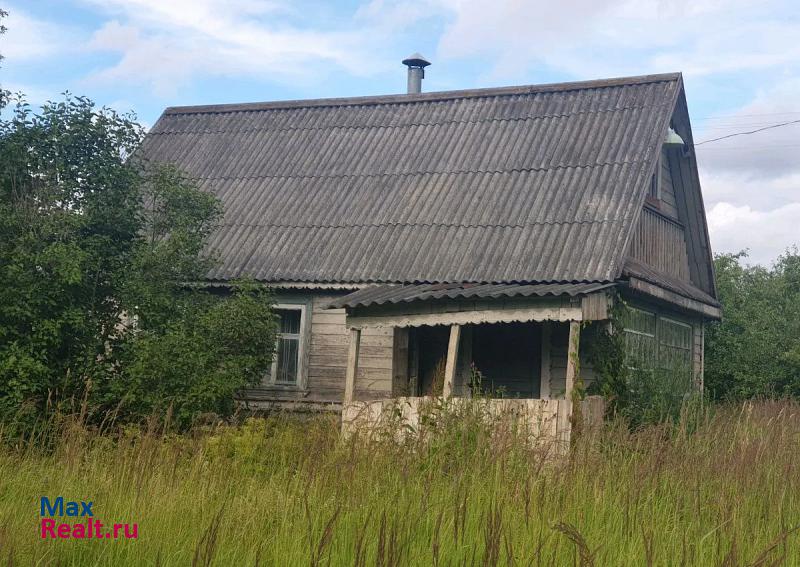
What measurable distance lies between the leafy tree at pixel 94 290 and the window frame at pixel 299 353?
2.26 meters

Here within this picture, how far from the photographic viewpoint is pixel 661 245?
52.5ft

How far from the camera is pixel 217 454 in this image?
27.6ft

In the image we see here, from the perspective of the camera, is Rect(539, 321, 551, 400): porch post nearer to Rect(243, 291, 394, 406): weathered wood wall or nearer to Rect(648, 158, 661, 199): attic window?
Rect(243, 291, 394, 406): weathered wood wall

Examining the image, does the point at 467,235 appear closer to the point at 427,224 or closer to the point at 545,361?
the point at 427,224

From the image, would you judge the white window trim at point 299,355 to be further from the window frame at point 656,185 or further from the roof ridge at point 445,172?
the window frame at point 656,185

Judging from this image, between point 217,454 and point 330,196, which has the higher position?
point 330,196

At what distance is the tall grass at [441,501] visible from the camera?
463 centimetres

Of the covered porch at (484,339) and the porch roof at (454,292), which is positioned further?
the porch roof at (454,292)

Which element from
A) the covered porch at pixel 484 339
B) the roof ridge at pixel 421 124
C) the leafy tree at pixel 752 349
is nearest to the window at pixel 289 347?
the covered porch at pixel 484 339

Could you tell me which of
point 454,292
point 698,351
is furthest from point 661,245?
point 454,292

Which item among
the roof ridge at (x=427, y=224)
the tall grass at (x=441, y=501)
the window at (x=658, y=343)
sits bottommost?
the tall grass at (x=441, y=501)

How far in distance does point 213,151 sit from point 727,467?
45.9 ft

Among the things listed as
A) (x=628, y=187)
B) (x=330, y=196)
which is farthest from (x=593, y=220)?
(x=330, y=196)

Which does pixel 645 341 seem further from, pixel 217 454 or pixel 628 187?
pixel 217 454
